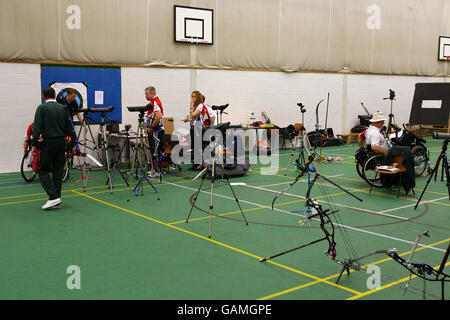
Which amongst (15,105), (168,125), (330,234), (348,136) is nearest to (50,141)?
(15,105)

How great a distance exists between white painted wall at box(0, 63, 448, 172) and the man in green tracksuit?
153 inches

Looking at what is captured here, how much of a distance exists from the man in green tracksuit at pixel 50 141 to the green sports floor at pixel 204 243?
413 millimetres

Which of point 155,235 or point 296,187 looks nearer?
point 155,235

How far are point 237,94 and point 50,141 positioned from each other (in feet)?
25.9

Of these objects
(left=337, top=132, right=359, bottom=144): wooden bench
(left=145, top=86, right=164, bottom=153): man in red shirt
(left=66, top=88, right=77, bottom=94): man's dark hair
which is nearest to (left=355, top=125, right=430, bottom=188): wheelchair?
(left=145, top=86, right=164, bottom=153): man in red shirt

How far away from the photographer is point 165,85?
1272 centimetres

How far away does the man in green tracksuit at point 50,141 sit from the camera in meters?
7.01

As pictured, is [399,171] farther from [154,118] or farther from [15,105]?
[15,105]

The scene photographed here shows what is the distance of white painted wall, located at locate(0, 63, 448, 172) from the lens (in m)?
10.6

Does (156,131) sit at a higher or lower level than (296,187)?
higher

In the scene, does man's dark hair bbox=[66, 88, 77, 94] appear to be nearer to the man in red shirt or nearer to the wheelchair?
the man in red shirt

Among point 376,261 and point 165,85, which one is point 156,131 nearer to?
point 165,85
